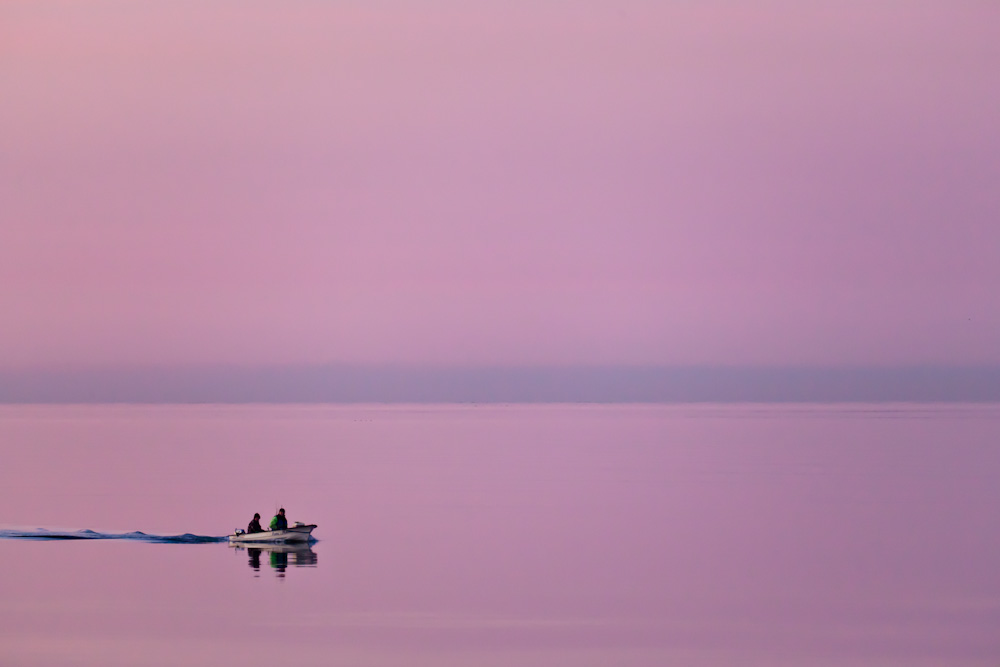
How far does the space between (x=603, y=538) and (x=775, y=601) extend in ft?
38.3

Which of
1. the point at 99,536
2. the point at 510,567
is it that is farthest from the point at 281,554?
the point at 510,567

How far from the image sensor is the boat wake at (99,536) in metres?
42.8

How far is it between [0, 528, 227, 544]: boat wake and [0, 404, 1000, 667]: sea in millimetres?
128

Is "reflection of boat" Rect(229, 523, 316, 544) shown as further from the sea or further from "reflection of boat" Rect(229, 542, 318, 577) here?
the sea

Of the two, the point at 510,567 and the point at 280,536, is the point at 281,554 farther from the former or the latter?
the point at 510,567

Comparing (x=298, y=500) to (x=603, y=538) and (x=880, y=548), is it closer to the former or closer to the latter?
(x=603, y=538)

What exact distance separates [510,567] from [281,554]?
843 cm

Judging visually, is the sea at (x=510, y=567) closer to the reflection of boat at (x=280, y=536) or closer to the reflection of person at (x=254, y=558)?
the reflection of person at (x=254, y=558)

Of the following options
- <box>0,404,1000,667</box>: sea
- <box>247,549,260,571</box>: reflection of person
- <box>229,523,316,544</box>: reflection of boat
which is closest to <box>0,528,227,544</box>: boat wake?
<box>0,404,1000,667</box>: sea

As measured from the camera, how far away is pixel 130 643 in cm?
2655

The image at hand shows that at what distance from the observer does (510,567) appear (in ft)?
118

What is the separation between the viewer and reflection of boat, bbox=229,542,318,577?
37844 mm

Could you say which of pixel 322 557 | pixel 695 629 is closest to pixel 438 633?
pixel 695 629

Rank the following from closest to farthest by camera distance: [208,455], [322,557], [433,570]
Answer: [433,570] < [322,557] < [208,455]
